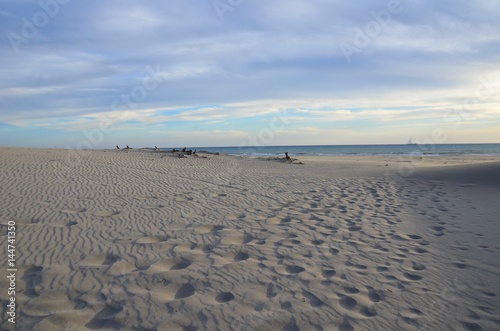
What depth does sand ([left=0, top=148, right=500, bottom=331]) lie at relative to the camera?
11.9 ft

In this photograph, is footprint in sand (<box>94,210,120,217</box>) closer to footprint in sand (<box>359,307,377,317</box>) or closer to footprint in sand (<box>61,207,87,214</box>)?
footprint in sand (<box>61,207,87,214</box>)

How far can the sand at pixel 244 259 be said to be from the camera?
143 inches

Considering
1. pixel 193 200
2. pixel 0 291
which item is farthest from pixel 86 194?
pixel 0 291

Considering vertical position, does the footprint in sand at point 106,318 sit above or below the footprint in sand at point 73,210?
below

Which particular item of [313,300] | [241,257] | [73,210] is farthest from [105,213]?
[313,300]

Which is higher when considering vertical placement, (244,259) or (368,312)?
(244,259)

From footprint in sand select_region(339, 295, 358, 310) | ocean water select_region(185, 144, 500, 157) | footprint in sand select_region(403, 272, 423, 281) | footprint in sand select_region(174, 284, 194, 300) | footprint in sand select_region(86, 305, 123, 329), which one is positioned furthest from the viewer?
ocean water select_region(185, 144, 500, 157)

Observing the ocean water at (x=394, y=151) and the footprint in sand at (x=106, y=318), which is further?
the ocean water at (x=394, y=151)

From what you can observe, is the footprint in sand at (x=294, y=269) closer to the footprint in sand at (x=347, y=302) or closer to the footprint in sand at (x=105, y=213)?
the footprint in sand at (x=347, y=302)

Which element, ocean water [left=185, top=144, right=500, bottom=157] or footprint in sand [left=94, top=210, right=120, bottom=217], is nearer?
footprint in sand [left=94, top=210, right=120, bottom=217]

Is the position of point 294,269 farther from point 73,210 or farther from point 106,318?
point 73,210

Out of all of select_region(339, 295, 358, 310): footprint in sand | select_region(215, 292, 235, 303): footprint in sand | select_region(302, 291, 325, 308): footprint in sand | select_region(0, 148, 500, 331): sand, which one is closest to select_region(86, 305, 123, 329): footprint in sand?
select_region(0, 148, 500, 331): sand

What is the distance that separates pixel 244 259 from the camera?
5055 mm

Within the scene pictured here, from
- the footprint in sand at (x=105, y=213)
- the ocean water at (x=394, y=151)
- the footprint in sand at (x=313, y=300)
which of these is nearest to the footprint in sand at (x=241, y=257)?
the footprint in sand at (x=313, y=300)
